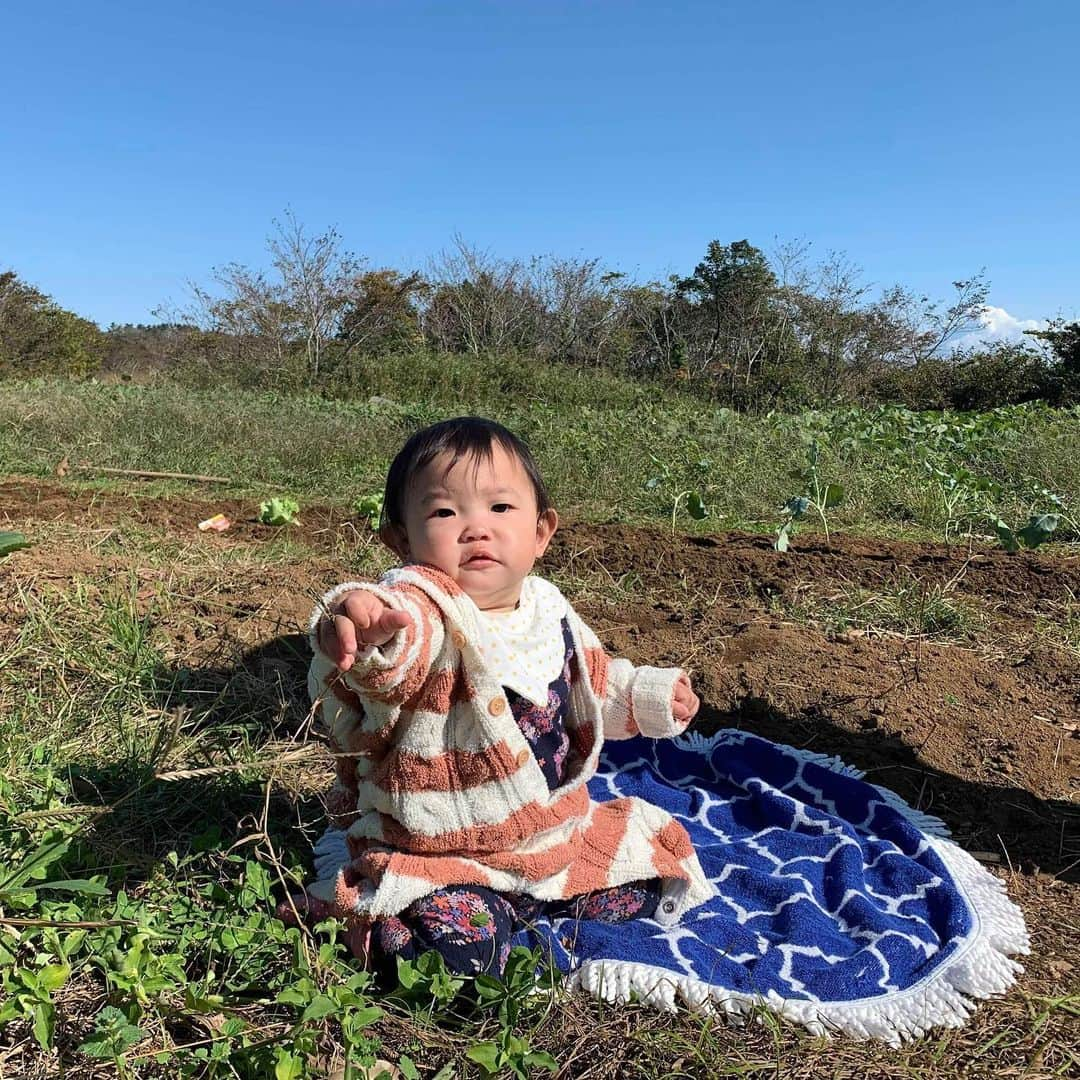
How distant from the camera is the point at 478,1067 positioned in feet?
4.53

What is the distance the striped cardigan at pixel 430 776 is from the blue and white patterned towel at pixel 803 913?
7.1 inches

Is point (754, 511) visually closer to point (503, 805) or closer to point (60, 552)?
point (60, 552)

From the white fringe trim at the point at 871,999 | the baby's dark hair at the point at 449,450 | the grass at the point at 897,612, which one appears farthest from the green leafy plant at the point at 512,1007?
the grass at the point at 897,612

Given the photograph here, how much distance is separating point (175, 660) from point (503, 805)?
1462 mm

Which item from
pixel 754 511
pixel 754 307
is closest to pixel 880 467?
pixel 754 511

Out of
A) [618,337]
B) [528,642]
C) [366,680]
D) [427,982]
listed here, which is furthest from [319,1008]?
[618,337]

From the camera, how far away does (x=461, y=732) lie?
164cm

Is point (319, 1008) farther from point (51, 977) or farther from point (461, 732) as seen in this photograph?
point (461, 732)

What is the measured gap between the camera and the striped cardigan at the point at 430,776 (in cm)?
156

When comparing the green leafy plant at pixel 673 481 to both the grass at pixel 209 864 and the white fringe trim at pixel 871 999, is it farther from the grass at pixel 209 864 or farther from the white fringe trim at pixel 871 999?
the white fringe trim at pixel 871 999

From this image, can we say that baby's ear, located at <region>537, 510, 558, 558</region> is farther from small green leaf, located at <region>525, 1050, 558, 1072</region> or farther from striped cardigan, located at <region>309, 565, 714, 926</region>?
small green leaf, located at <region>525, 1050, 558, 1072</region>

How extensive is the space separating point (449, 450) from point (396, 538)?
0.22 meters

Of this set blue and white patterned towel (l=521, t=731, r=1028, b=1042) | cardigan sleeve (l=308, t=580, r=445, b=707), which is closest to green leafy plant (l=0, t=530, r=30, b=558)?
cardigan sleeve (l=308, t=580, r=445, b=707)

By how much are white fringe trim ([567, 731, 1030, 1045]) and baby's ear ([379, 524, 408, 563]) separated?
0.86m
